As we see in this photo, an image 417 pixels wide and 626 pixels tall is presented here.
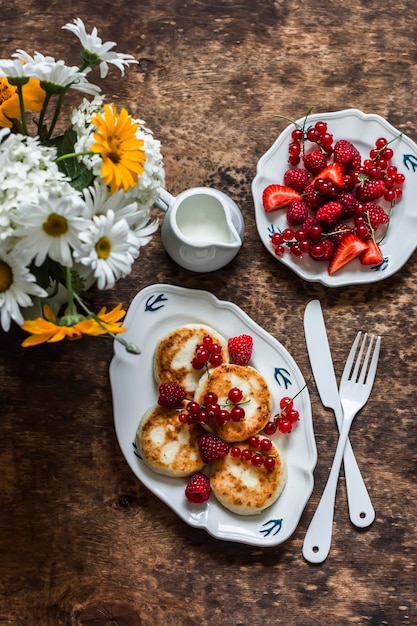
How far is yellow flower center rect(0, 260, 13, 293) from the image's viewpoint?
865mm

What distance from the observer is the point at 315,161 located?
1346 mm

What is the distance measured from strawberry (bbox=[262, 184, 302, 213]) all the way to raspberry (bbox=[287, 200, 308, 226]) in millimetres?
13

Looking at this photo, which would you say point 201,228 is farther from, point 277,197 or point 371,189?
point 371,189

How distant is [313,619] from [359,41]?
1.16 metres

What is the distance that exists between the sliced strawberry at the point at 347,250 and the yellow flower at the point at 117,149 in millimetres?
542

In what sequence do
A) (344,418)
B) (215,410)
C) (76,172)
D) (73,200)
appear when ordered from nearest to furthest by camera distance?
(73,200)
(76,172)
(215,410)
(344,418)

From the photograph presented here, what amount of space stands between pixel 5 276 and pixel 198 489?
567mm

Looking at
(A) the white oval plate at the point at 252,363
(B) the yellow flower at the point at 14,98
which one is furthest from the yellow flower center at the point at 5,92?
(A) the white oval plate at the point at 252,363

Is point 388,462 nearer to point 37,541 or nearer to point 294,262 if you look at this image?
point 294,262

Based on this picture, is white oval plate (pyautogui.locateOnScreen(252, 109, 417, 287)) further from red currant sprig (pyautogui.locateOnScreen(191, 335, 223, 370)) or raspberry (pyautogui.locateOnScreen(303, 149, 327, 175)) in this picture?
red currant sprig (pyautogui.locateOnScreen(191, 335, 223, 370))

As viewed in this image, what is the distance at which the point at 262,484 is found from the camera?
127 cm

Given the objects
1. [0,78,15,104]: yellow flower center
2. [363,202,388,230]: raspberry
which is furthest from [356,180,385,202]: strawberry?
[0,78,15,104]: yellow flower center

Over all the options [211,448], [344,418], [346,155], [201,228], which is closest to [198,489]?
[211,448]

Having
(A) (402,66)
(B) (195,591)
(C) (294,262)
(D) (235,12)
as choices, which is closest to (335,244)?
(C) (294,262)
